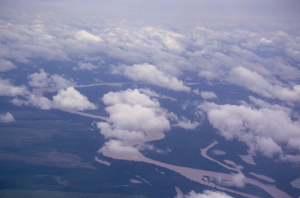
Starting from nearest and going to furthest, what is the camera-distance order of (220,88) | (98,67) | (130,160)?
1. (130,160)
2. (220,88)
3. (98,67)

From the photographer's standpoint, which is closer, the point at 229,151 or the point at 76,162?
the point at 76,162

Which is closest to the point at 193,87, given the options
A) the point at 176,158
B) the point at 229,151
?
the point at 229,151

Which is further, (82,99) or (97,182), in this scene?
(82,99)

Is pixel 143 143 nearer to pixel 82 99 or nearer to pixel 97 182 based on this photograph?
pixel 97 182

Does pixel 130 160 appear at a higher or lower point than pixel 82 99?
lower

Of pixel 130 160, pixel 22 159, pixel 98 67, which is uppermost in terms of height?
pixel 98 67

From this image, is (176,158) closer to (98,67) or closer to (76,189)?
(76,189)

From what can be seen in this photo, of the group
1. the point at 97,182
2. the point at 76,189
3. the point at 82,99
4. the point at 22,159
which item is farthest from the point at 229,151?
the point at 82,99

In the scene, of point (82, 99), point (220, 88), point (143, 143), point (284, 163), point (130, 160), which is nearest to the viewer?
point (130, 160)

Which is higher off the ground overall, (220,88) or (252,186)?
(220,88)
